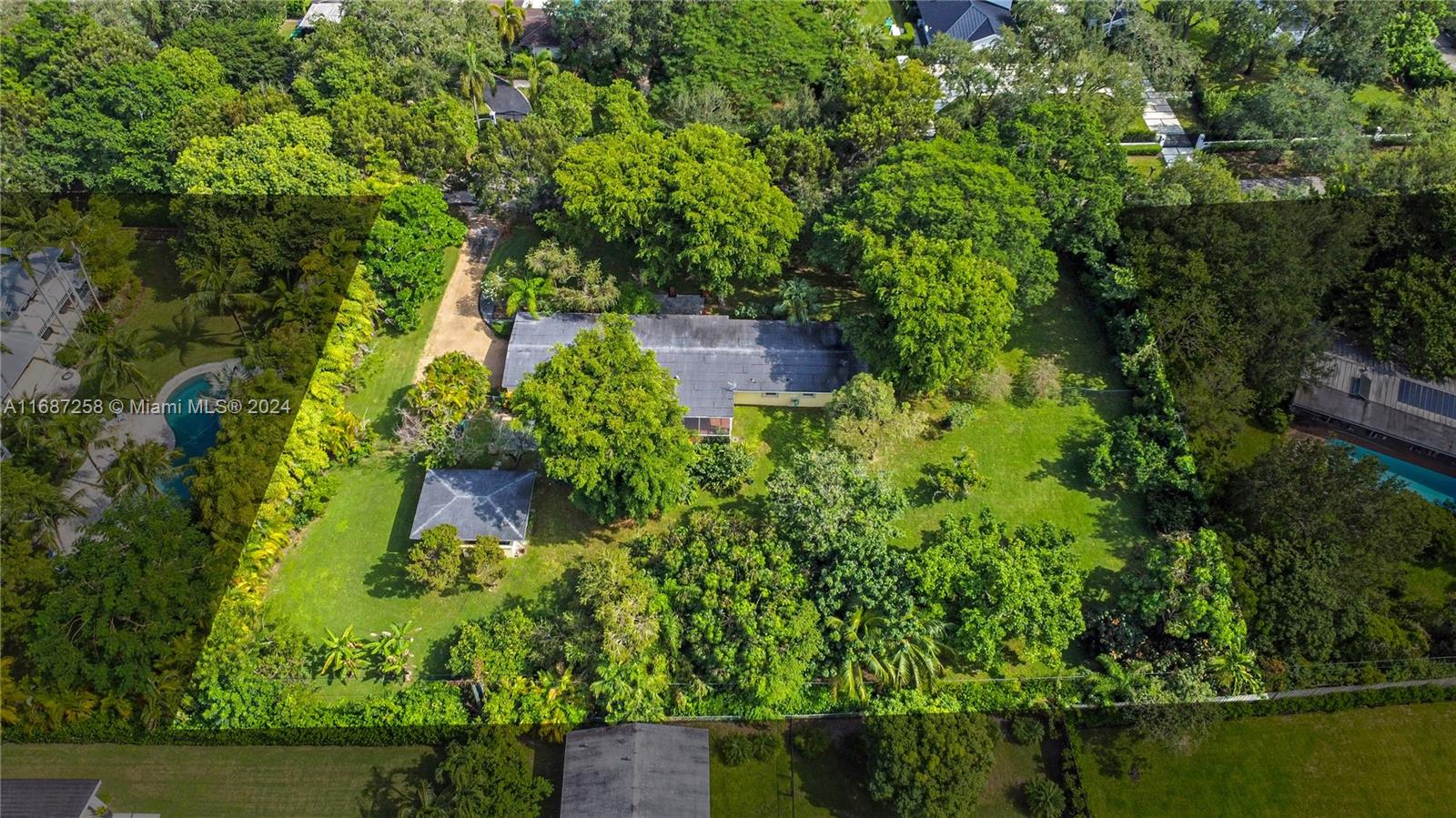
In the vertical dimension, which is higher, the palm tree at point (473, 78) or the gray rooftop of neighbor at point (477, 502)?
the palm tree at point (473, 78)

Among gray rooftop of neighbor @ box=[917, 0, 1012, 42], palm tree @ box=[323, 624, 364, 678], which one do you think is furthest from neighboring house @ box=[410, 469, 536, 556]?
gray rooftop of neighbor @ box=[917, 0, 1012, 42]

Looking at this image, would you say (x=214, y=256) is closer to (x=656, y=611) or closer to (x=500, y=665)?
(x=500, y=665)

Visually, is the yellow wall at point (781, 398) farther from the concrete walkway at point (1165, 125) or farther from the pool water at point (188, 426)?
the concrete walkway at point (1165, 125)

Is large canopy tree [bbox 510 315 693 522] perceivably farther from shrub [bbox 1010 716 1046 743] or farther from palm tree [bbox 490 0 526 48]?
palm tree [bbox 490 0 526 48]

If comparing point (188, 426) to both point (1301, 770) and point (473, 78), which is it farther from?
point (1301, 770)

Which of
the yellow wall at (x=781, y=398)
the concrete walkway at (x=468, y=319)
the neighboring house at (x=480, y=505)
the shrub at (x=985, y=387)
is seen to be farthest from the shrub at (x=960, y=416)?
the concrete walkway at (x=468, y=319)

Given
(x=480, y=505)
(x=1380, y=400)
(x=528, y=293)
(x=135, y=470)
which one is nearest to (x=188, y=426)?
(x=135, y=470)

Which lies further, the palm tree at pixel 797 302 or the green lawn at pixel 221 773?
the palm tree at pixel 797 302
